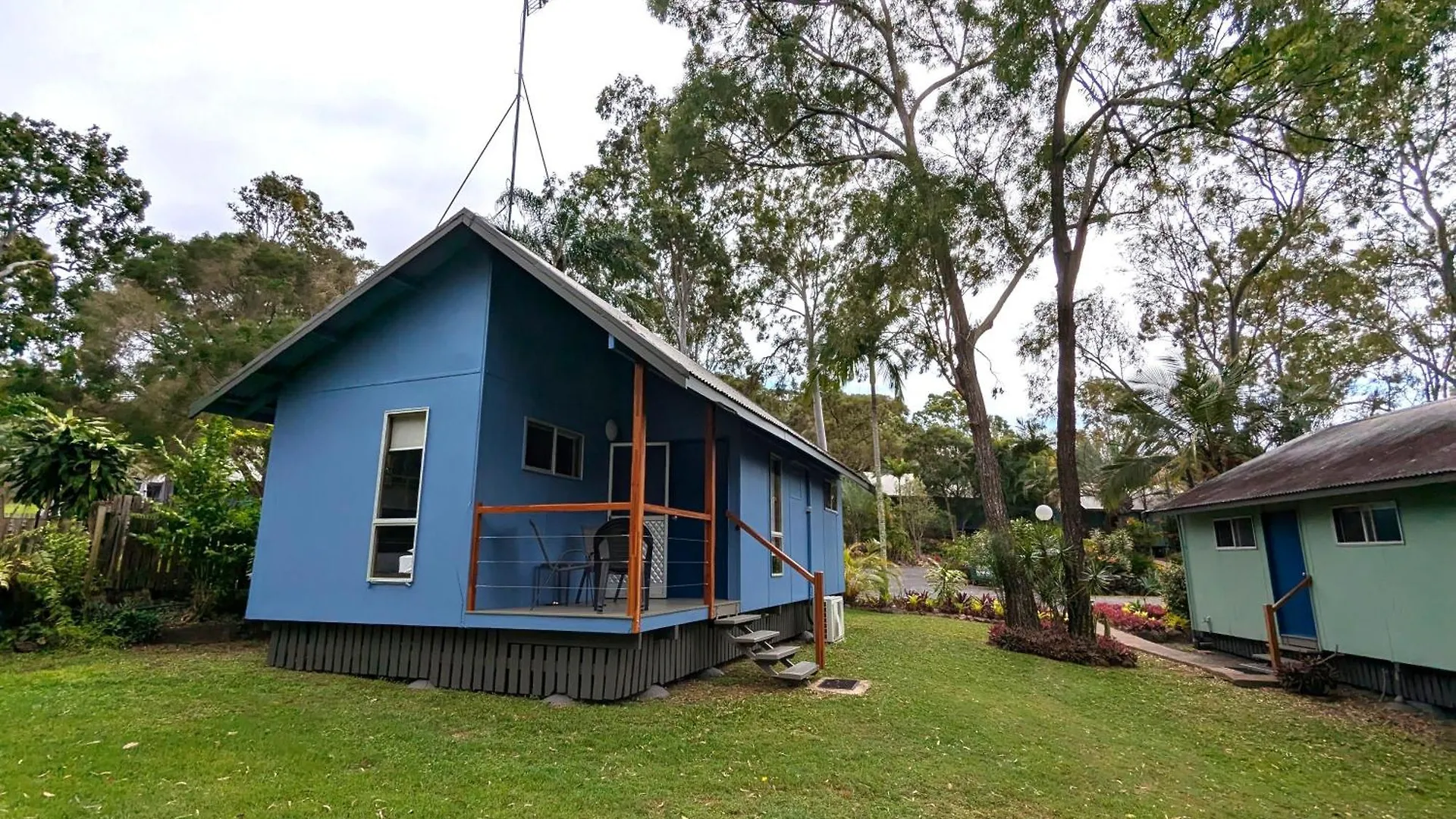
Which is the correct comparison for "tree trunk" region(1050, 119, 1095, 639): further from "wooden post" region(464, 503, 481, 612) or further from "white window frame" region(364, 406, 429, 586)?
"white window frame" region(364, 406, 429, 586)

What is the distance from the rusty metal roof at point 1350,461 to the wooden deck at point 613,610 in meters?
8.40

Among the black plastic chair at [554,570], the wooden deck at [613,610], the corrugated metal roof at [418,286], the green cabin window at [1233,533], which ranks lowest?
the wooden deck at [613,610]

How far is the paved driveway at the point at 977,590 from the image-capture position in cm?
2005

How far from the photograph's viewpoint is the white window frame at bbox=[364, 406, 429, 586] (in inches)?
286

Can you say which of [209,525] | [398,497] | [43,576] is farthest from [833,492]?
[43,576]

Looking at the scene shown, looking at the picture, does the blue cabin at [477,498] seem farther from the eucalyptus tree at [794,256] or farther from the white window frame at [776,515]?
the eucalyptus tree at [794,256]

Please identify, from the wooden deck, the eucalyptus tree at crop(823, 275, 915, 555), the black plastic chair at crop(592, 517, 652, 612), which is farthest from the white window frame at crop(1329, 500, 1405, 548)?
the black plastic chair at crop(592, 517, 652, 612)

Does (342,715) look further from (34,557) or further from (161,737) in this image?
(34,557)

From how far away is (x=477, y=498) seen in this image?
23.3ft

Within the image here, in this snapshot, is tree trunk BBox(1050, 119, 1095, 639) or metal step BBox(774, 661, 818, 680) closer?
metal step BBox(774, 661, 818, 680)

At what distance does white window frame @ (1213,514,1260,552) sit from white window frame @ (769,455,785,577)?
8147 mm

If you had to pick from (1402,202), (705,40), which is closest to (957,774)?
(705,40)

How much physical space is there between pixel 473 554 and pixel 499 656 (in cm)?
108

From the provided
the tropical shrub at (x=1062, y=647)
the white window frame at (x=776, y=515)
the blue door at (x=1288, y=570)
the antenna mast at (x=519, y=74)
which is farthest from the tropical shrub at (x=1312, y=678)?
the antenna mast at (x=519, y=74)
